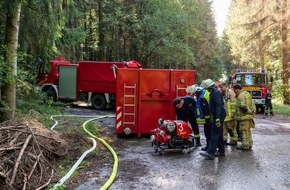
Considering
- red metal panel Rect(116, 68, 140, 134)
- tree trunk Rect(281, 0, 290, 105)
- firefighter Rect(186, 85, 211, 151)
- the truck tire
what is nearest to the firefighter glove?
firefighter Rect(186, 85, 211, 151)

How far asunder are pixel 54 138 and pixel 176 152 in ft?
9.72

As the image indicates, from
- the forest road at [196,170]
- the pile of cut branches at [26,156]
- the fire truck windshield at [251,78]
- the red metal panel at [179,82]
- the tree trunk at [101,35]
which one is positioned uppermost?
the tree trunk at [101,35]

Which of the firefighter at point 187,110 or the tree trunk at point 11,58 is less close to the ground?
the tree trunk at point 11,58

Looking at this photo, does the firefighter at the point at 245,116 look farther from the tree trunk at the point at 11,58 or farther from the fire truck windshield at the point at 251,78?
the fire truck windshield at the point at 251,78

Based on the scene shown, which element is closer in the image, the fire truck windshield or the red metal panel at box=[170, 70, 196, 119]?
the red metal panel at box=[170, 70, 196, 119]

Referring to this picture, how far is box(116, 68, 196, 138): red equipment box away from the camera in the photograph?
35.7 feet

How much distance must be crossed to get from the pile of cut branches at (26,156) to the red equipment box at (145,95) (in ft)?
10.4

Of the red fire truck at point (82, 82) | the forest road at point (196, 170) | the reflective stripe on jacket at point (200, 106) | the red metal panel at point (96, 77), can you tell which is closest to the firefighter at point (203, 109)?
the reflective stripe on jacket at point (200, 106)

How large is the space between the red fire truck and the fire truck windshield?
7.83m

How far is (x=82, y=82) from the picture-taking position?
19391 mm

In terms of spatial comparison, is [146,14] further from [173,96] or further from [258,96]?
[173,96]

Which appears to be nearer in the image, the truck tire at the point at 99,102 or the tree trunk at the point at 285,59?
the truck tire at the point at 99,102

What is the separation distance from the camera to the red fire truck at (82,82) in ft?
61.1

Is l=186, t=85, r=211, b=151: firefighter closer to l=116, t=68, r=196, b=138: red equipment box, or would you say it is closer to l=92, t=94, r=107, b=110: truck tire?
l=116, t=68, r=196, b=138: red equipment box
